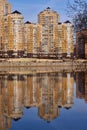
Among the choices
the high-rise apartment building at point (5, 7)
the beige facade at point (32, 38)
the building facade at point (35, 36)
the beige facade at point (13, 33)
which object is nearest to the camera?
the beige facade at point (13, 33)

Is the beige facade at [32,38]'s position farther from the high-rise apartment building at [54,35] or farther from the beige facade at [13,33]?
the beige facade at [13,33]

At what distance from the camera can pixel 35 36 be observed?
90.5 meters

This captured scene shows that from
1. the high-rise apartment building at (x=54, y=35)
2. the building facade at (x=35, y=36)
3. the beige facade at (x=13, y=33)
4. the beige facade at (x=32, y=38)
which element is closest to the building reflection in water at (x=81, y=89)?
the building facade at (x=35, y=36)

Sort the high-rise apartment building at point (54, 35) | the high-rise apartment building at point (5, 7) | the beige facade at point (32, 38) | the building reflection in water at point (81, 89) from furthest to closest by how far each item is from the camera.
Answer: the high-rise apartment building at point (5, 7), the high-rise apartment building at point (54, 35), the beige facade at point (32, 38), the building reflection in water at point (81, 89)

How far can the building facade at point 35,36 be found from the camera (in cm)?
8356

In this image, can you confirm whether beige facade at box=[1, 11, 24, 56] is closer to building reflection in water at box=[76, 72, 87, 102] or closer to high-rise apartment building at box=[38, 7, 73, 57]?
high-rise apartment building at box=[38, 7, 73, 57]

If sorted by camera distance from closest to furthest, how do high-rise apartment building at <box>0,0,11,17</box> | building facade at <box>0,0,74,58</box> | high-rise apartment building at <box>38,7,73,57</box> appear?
building facade at <box>0,0,74,58</box> → high-rise apartment building at <box>38,7,73,57</box> → high-rise apartment building at <box>0,0,11,17</box>

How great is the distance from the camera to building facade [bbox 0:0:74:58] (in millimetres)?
83562

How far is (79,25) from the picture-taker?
2980 centimetres

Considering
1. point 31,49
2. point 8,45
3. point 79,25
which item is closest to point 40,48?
point 31,49

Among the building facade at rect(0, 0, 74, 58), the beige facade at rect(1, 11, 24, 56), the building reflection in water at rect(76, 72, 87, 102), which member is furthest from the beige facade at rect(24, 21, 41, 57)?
the building reflection in water at rect(76, 72, 87, 102)

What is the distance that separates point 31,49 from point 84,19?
6139cm

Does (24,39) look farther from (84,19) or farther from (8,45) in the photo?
(84,19)

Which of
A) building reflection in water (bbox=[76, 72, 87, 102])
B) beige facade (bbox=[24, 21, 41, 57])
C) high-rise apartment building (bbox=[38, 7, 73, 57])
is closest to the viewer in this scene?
building reflection in water (bbox=[76, 72, 87, 102])
